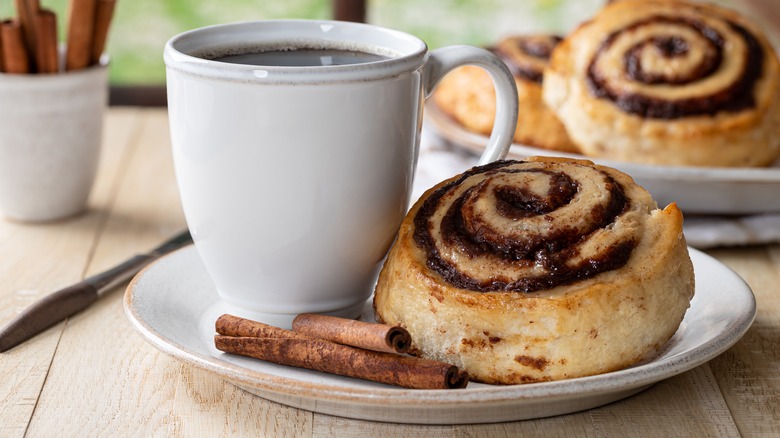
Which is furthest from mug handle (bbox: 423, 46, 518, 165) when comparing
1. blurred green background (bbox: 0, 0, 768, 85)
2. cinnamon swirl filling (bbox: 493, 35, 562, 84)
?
blurred green background (bbox: 0, 0, 768, 85)

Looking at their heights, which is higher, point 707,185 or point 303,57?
point 303,57

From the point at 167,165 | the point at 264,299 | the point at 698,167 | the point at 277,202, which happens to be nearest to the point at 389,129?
the point at 277,202

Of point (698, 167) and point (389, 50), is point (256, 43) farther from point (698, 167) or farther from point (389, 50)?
point (698, 167)

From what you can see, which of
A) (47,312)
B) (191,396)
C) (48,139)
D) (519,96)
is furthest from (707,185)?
(48,139)

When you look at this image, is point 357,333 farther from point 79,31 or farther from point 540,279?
point 79,31

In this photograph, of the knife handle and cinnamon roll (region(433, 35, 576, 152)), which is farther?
cinnamon roll (region(433, 35, 576, 152))

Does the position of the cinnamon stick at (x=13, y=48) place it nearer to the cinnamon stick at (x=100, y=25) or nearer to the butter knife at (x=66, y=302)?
the cinnamon stick at (x=100, y=25)

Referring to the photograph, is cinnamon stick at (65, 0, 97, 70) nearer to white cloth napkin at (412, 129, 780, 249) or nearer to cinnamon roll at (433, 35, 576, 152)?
white cloth napkin at (412, 129, 780, 249)

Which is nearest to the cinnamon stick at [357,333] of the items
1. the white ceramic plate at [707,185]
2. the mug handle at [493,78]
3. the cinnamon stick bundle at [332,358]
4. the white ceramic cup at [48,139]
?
the cinnamon stick bundle at [332,358]
